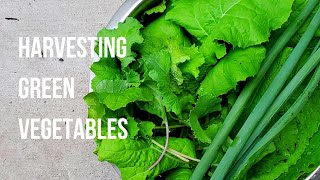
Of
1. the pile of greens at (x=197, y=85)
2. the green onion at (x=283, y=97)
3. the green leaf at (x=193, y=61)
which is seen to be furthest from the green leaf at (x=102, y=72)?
the green onion at (x=283, y=97)

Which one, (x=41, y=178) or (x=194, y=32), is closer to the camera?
(x=194, y=32)

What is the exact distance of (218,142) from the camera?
32.3 inches

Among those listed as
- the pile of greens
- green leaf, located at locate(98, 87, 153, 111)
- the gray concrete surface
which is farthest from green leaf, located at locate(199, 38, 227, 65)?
the gray concrete surface

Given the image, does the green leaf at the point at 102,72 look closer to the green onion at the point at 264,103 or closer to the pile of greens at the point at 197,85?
the pile of greens at the point at 197,85

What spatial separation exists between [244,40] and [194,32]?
0.08 meters

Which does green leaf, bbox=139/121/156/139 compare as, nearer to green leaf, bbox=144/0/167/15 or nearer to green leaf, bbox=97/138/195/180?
green leaf, bbox=97/138/195/180

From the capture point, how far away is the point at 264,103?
80 centimetres

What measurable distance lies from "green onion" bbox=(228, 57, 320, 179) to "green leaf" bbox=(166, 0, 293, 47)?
0.08 metres

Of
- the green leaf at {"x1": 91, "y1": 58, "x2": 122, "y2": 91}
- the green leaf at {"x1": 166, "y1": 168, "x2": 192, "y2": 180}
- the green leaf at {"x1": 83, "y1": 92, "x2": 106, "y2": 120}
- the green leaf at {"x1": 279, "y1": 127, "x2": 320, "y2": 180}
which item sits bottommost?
the green leaf at {"x1": 166, "y1": 168, "x2": 192, "y2": 180}

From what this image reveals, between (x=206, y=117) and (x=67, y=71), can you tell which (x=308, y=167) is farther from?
(x=67, y=71)

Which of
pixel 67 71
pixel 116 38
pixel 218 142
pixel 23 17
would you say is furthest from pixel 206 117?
pixel 23 17

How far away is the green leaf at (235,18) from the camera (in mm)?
812

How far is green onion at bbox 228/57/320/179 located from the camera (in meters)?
0.79

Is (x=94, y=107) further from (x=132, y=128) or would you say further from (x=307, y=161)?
(x=307, y=161)
